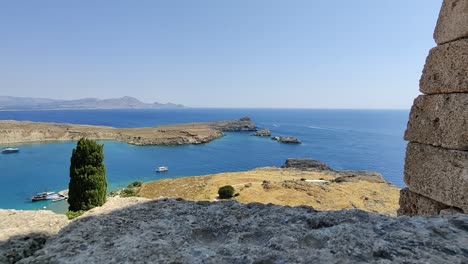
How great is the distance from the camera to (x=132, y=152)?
135625 millimetres

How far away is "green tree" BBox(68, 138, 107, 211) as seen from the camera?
33.5m

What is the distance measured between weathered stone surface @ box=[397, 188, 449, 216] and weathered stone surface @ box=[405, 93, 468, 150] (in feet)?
4.68

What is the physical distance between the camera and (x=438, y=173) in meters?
8.01

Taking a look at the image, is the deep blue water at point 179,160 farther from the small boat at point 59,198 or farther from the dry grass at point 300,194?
the dry grass at point 300,194

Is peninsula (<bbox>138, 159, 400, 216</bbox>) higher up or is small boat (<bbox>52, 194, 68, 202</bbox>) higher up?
peninsula (<bbox>138, 159, 400, 216</bbox>)

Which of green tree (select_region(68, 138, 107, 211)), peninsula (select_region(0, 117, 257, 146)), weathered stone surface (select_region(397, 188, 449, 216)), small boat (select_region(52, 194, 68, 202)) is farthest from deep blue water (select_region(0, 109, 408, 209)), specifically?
weathered stone surface (select_region(397, 188, 449, 216))

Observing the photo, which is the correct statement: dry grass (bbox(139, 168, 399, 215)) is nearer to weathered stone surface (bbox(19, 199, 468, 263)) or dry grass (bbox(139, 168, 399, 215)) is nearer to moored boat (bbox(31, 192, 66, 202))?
moored boat (bbox(31, 192, 66, 202))

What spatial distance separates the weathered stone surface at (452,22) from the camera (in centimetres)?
759

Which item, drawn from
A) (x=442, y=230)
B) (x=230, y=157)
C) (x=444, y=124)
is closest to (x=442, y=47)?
(x=444, y=124)

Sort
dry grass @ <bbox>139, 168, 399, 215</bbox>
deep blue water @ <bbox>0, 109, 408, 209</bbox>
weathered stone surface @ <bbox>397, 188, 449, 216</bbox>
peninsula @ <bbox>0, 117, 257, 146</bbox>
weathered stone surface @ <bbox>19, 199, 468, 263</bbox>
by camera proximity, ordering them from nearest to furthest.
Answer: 1. weathered stone surface @ <bbox>19, 199, 468, 263</bbox>
2. weathered stone surface @ <bbox>397, 188, 449, 216</bbox>
3. dry grass @ <bbox>139, 168, 399, 215</bbox>
4. deep blue water @ <bbox>0, 109, 408, 209</bbox>
5. peninsula @ <bbox>0, 117, 257, 146</bbox>

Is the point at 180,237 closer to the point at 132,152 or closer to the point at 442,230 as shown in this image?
the point at 442,230

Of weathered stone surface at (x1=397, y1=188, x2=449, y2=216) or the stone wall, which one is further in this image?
weathered stone surface at (x1=397, y1=188, x2=449, y2=216)

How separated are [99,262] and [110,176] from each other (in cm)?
9583

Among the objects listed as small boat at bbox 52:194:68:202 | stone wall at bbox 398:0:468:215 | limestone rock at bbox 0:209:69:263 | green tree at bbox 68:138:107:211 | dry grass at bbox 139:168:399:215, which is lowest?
small boat at bbox 52:194:68:202
